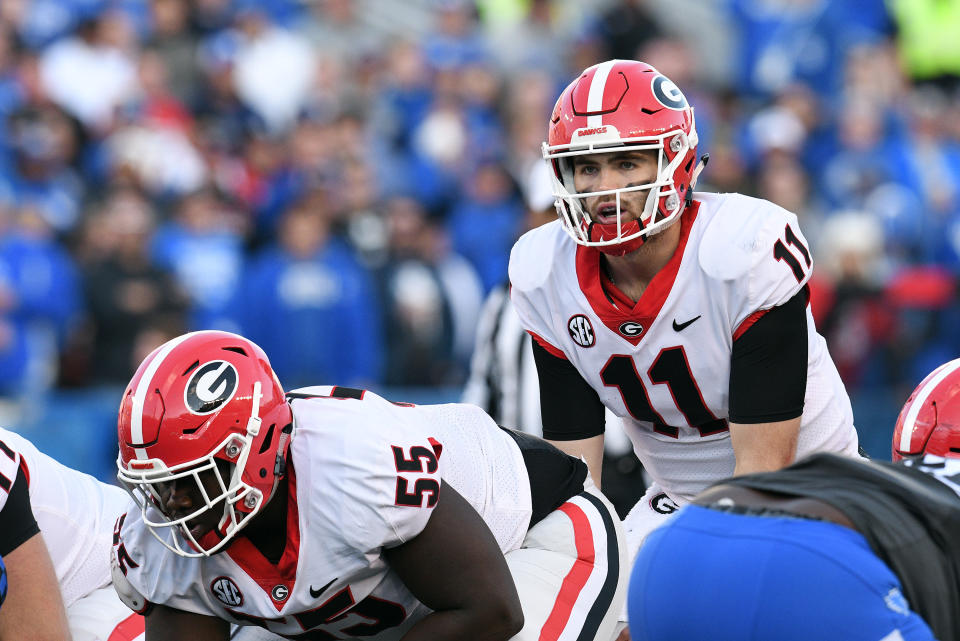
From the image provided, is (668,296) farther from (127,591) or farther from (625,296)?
(127,591)

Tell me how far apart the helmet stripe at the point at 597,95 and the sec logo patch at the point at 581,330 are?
0.53 m

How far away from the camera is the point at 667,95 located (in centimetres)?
371

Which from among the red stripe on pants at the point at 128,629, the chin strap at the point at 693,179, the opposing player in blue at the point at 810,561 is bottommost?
the red stripe on pants at the point at 128,629

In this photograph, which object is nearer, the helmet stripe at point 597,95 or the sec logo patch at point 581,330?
the helmet stripe at point 597,95

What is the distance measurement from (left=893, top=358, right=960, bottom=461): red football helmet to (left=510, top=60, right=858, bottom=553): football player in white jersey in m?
0.46

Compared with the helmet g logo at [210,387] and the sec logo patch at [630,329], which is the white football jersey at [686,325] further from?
the helmet g logo at [210,387]

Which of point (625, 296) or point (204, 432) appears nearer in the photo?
point (204, 432)

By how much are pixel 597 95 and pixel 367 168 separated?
6.38m

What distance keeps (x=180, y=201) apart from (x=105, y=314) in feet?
3.73

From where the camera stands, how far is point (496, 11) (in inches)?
479

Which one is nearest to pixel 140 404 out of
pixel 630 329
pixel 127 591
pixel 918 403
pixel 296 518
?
pixel 296 518

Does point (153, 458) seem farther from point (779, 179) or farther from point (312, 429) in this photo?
point (779, 179)

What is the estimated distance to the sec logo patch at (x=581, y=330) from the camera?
376cm

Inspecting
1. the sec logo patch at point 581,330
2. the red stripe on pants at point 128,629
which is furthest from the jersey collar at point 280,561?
the sec logo patch at point 581,330
